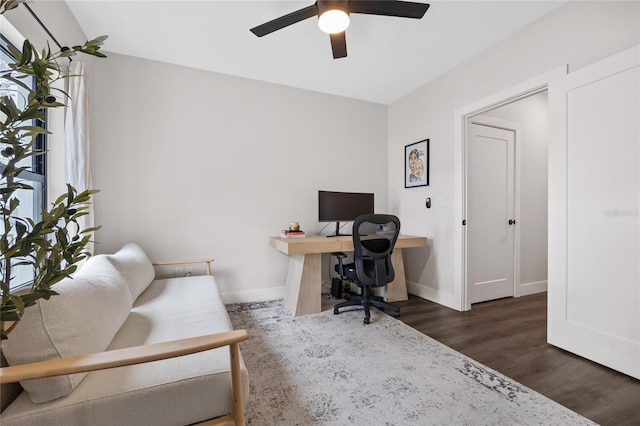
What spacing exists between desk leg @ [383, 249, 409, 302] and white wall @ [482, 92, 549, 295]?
1.50m

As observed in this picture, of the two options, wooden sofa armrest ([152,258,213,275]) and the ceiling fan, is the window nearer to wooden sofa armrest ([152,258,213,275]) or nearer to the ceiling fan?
wooden sofa armrest ([152,258,213,275])

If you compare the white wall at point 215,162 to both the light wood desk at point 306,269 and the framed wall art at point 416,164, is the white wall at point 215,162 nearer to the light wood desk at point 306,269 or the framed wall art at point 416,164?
the light wood desk at point 306,269

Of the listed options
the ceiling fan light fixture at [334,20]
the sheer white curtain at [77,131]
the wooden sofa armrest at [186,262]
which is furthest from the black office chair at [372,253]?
the sheer white curtain at [77,131]

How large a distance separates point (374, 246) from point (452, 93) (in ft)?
6.19

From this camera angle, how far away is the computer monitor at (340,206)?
3248 mm

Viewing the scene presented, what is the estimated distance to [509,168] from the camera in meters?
3.34

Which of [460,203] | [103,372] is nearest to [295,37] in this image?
[460,203]

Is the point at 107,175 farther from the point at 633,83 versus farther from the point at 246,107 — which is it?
the point at 633,83

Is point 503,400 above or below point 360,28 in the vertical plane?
below

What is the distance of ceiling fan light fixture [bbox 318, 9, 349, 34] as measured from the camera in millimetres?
1779

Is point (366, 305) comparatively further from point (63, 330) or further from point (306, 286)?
point (63, 330)

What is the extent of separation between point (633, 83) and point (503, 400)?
2.05 m

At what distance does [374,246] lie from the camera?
2650 mm

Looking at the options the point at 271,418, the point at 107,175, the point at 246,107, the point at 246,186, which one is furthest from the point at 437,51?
the point at 107,175
